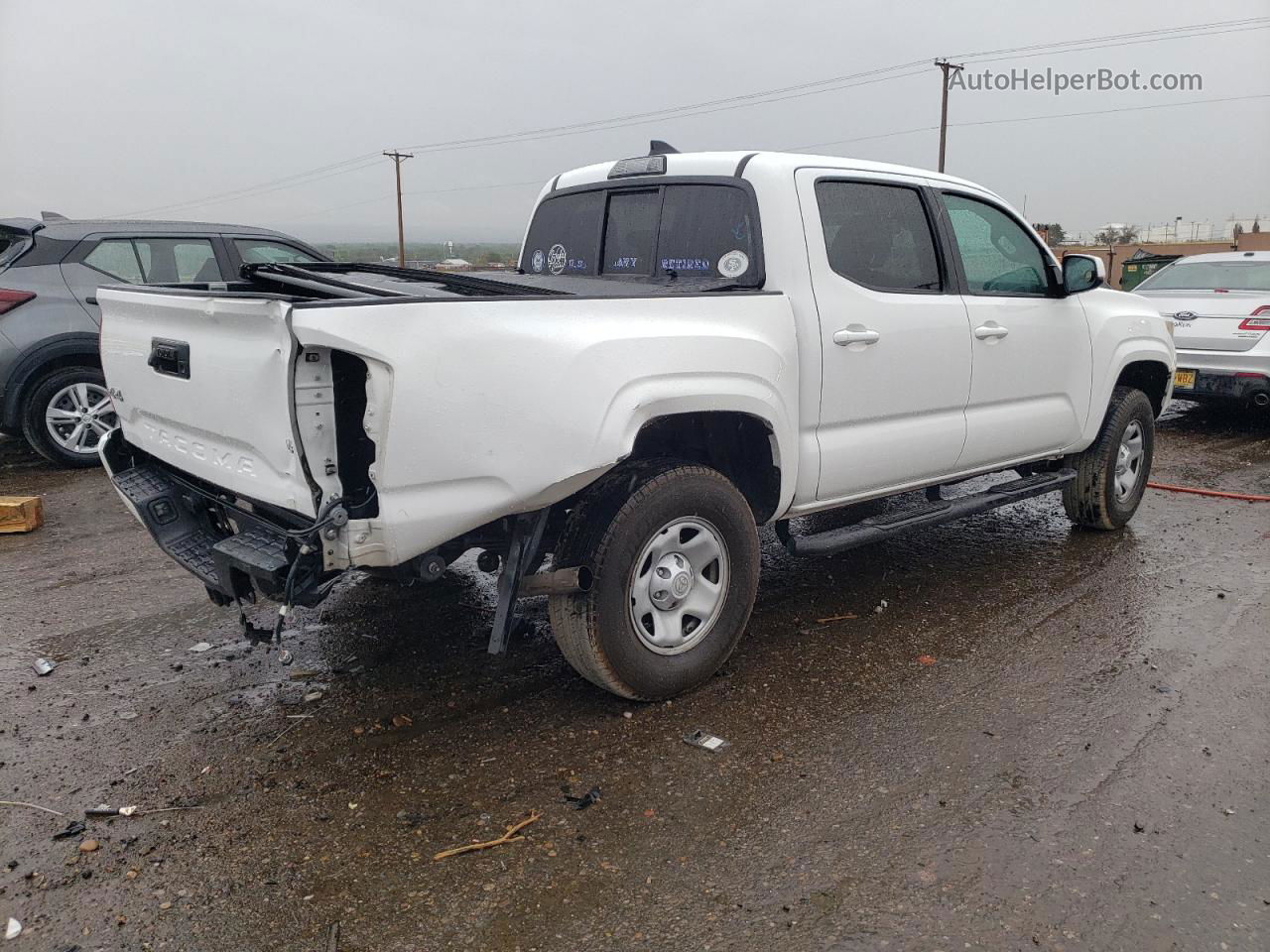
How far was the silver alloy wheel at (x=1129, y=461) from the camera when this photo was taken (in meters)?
5.84

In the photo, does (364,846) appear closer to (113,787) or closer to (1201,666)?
(113,787)

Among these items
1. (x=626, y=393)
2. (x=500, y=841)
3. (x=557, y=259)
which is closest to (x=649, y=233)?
(x=557, y=259)

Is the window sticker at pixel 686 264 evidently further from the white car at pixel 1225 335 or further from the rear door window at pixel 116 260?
the white car at pixel 1225 335

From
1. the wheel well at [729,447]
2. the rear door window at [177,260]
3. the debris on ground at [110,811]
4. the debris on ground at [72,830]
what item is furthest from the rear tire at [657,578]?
the rear door window at [177,260]

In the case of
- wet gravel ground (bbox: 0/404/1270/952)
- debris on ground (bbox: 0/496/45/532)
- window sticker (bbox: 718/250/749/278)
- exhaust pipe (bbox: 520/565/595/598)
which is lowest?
wet gravel ground (bbox: 0/404/1270/952)

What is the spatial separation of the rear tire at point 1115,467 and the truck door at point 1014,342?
0.40 meters

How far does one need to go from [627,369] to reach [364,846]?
64.0 inches

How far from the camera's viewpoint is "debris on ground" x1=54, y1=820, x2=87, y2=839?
287 cm

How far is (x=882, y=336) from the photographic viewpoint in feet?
13.5

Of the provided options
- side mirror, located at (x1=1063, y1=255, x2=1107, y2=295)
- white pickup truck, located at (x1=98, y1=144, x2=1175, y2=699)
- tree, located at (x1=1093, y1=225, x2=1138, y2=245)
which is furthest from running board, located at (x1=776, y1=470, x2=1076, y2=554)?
tree, located at (x1=1093, y1=225, x2=1138, y2=245)

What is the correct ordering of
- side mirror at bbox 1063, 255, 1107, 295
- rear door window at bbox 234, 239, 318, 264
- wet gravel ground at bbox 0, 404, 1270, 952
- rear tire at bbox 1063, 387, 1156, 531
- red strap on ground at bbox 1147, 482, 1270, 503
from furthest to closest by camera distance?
1. rear door window at bbox 234, 239, 318, 264
2. red strap on ground at bbox 1147, 482, 1270, 503
3. rear tire at bbox 1063, 387, 1156, 531
4. side mirror at bbox 1063, 255, 1107, 295
5. wet gravel ground at bbox 0, 404, 1270, 952

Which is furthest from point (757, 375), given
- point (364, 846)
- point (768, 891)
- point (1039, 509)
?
point (1039, 509)

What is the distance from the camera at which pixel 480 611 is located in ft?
15.2

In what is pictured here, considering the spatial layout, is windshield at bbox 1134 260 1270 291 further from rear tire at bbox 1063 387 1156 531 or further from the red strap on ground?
rear tire at bbox 1063 387 1156 531
